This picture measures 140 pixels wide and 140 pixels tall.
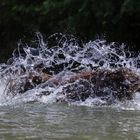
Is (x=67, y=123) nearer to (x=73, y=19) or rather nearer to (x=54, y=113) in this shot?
(x=54, y=113)

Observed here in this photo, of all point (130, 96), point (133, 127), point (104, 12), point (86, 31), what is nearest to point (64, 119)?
point (133, 127)

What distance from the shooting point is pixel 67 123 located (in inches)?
240

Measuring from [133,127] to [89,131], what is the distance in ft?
1.89

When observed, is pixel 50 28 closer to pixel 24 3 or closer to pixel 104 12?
pixel 24 3

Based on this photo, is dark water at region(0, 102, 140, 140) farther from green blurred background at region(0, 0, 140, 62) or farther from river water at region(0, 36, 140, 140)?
green blurred background at region(0, 0, 140, 62)

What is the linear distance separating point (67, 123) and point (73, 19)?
10064 mm

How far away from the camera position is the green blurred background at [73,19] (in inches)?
588

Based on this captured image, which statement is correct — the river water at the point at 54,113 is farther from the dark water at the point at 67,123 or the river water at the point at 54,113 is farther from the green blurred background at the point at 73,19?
the green blurred background at the point at 73,19

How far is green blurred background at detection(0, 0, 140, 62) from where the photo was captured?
1495 cm

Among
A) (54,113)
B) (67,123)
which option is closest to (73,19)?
(54,113)

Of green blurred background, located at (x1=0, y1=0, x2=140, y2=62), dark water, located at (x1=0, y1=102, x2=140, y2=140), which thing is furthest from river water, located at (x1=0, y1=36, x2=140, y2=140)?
green blurred background, located at (x1=0, y1=0, x2=140, y2=62)

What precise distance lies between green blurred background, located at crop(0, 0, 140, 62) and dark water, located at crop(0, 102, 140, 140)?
23.7 feet

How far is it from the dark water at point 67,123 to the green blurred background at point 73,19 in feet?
23.7

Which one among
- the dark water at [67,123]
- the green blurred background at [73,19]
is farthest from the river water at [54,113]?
the green blurred background at [73,19]
